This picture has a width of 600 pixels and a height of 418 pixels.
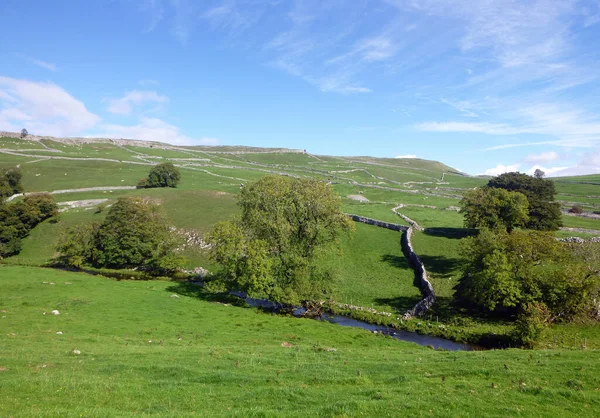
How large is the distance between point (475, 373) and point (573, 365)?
→ 6093 millimetres

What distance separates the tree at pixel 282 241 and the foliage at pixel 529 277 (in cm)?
1601

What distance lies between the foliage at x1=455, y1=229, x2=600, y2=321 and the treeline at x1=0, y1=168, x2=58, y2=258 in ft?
255

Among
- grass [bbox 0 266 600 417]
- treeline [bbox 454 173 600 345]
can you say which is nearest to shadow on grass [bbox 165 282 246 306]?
grass [bbox 0 266 600 417]

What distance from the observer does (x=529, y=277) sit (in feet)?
113

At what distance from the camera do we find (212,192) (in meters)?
91.9

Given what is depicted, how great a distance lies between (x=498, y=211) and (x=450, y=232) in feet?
30.8

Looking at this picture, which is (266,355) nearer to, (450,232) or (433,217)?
(450,232)

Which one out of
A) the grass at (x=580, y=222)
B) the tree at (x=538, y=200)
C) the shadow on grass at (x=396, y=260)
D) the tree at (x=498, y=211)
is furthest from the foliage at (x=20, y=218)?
the grass at (x=580, y=222)

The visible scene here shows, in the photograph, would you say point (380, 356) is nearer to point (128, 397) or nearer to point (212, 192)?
point (128, 397)

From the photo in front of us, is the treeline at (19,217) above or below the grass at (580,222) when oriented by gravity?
below

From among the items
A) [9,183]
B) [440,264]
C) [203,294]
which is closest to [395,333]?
[440,264]

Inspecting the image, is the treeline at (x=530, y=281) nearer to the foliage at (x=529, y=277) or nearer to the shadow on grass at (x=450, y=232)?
the foliage at (x=529, y=277)

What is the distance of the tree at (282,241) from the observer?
39125mm

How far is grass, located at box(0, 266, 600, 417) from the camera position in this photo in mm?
13570
